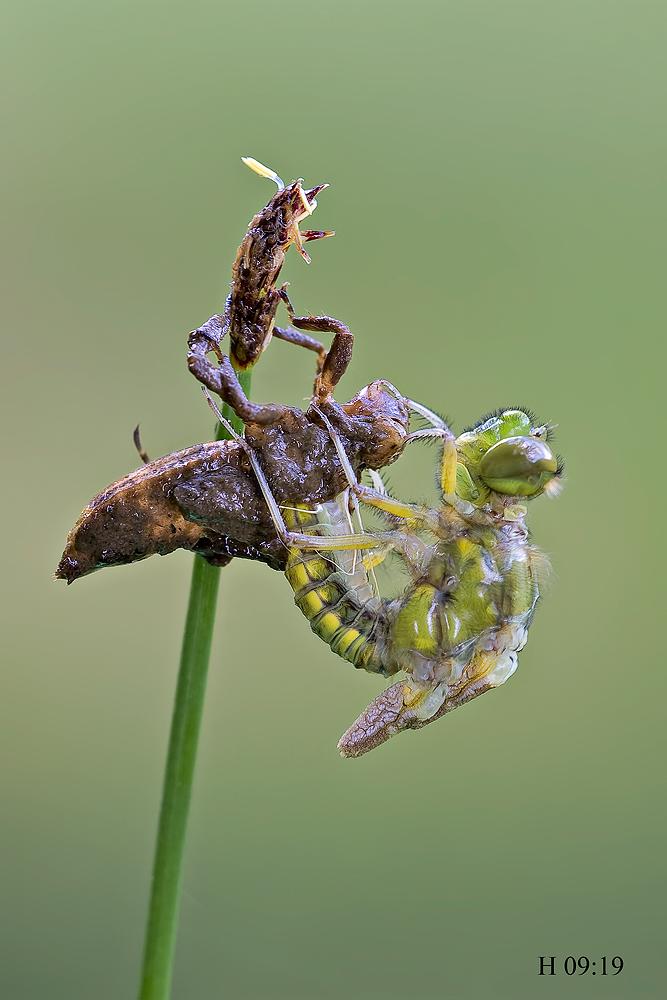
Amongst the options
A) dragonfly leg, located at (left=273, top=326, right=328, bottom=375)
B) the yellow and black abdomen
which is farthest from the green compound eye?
dragonfly leg, located at (left=273, top=326, right=328, bottom=375)

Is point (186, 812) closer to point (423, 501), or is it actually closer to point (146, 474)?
point (146, 474)

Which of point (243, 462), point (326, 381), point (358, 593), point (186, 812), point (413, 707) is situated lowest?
point (186, 812)

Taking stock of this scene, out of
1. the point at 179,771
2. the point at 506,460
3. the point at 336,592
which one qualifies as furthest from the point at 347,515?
the point at 179,771

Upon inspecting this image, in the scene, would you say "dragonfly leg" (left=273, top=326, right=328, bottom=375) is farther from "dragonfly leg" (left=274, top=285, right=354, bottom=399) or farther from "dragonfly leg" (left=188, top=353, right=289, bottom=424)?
"dragonfly leg" (left=188, top=353, right=289, bottom=424)

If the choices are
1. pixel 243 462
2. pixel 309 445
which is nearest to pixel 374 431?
pixel 309 445

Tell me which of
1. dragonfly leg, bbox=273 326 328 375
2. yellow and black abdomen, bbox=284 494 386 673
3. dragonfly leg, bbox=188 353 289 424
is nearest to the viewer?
dragonfly leg, bbox=188 353 289 424

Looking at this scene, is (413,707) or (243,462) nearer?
(243,462)

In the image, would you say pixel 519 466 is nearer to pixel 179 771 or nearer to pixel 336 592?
pixel 336 592
